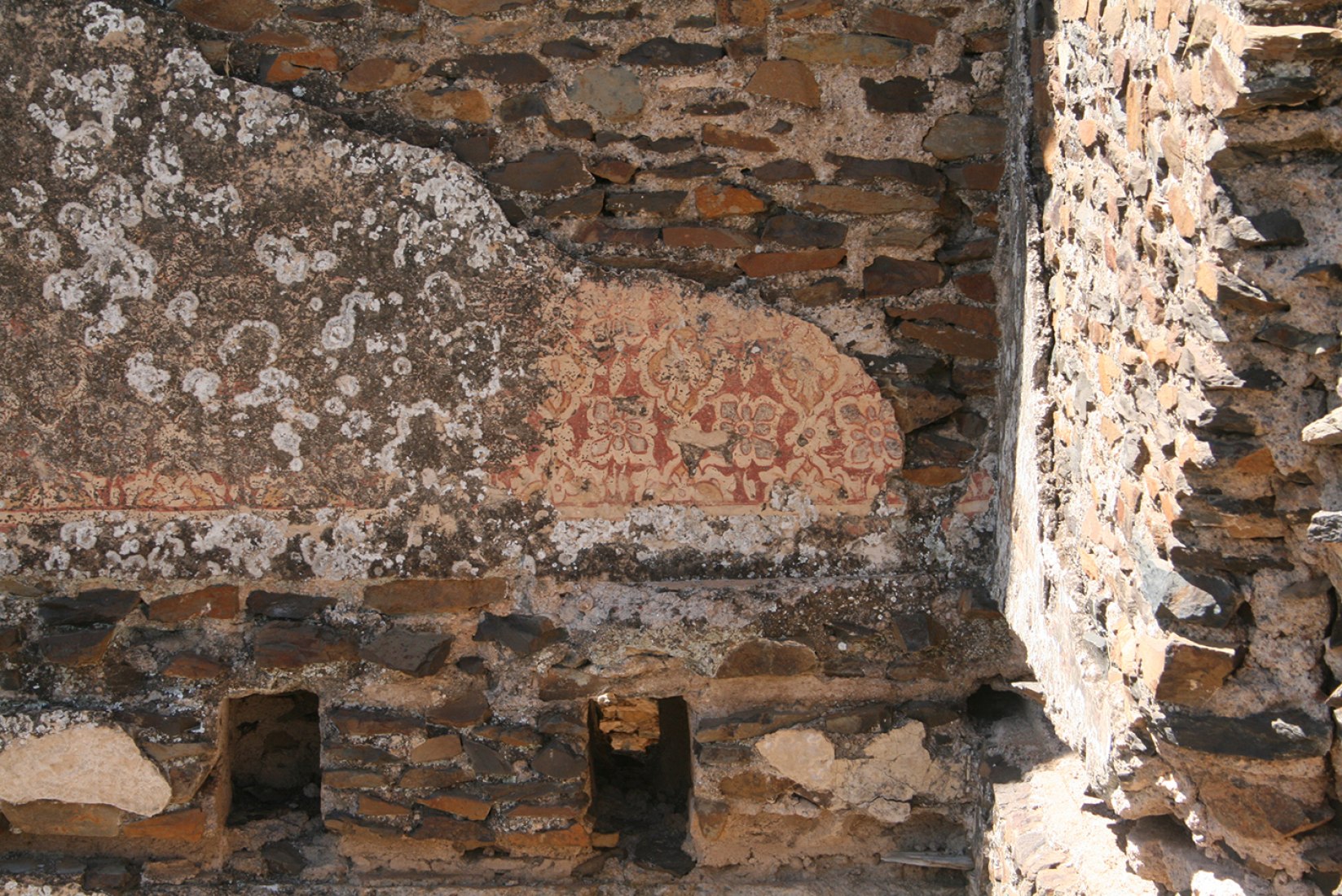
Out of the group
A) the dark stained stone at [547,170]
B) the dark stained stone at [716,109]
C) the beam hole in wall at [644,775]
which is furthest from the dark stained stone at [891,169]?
the beam hole in wall at [644,775]

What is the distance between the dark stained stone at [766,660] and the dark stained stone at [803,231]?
0.92 metres

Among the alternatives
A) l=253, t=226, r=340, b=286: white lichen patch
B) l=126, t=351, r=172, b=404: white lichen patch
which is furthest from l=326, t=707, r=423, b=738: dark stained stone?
l=253, t=226, r=340, b=286: white lichen patch

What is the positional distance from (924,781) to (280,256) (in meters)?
1.91

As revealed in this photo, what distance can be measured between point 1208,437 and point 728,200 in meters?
1.39

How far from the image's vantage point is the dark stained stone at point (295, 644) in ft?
8.71

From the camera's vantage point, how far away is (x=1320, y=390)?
4.88ft

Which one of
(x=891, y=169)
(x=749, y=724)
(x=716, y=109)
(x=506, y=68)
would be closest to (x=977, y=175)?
(x=891, y=169)

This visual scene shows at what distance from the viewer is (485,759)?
2709 mm

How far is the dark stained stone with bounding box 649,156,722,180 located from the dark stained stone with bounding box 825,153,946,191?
265 millimetres

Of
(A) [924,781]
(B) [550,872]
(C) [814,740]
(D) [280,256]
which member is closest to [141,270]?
(D) [280,256]

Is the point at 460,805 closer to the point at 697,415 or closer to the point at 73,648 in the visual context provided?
the point at 73,648

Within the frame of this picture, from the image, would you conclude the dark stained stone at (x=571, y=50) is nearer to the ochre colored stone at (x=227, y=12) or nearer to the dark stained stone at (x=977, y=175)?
the ochre colored stone at (x=227, y=12)

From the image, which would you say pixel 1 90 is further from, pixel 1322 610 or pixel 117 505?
pixel 1322 610

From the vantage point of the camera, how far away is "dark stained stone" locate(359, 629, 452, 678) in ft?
8.72
